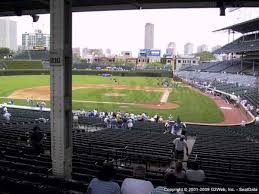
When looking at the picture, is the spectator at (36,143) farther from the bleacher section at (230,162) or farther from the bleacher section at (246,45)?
the bleacher section at (246,45)

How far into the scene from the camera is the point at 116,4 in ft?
35.4

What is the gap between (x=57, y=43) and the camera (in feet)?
25.7

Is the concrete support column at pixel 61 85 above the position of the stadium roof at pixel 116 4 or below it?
below

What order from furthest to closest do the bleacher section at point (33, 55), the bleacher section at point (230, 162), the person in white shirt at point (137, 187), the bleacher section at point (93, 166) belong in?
1. the bleacher section at point (33, 55)
2. the bleacher section at point (230, 162)
3. the bleacher section at point (93, 166)
4. the person in white shirt at point (137, 187)

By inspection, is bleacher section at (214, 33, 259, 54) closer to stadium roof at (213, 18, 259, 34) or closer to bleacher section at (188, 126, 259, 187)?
stadium roof at (213, 18, 259, 34)

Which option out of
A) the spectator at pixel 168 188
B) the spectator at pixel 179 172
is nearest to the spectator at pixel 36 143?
the spectator at pixel 179 172

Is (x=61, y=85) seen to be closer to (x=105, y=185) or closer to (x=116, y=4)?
(x=105, y=185)

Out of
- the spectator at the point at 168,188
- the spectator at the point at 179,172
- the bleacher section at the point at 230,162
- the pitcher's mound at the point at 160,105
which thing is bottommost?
the pitcher's mound at the point at 160,105

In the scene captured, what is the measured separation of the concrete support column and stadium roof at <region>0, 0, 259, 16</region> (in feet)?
7.38

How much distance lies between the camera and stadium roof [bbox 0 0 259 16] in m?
10.0

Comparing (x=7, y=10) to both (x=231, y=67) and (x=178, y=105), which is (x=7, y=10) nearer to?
(x=178, y=105)

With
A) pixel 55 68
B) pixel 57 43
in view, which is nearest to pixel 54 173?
pixel 55 68

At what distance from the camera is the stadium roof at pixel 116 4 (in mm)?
10016

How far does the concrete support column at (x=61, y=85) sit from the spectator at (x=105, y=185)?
2.68 metres
